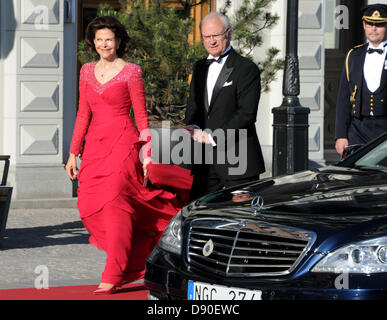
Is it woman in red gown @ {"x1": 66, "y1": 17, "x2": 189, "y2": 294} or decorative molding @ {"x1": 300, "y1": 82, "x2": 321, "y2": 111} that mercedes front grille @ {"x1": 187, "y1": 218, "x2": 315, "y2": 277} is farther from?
decorative molding @ {"x1": 300, "y1": 82, "x2": 321, "y2": 111}

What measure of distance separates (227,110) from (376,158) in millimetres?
1229

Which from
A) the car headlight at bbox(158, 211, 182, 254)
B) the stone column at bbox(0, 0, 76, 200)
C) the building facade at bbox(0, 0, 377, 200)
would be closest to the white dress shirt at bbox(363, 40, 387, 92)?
the car headlight at bbox(158, 211, 182, 254)

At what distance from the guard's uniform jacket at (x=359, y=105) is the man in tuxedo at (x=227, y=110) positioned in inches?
59.2

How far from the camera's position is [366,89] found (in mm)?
8414

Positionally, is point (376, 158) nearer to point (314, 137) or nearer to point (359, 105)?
point (359, 105)

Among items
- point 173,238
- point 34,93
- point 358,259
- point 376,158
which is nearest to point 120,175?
point 173,238

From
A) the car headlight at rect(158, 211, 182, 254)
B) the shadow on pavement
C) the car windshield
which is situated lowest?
the shadow on pavement

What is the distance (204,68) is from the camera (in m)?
7.33

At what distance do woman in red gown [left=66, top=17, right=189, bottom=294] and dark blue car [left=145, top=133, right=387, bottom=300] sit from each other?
1434mm

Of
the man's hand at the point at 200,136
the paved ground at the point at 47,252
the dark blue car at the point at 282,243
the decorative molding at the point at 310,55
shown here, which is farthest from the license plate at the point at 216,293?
the decorative molding at the point at 310,55

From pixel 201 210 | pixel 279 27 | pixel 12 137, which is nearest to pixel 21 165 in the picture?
pixel 12 137

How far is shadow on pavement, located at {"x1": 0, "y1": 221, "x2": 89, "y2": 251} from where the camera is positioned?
32.0ft
